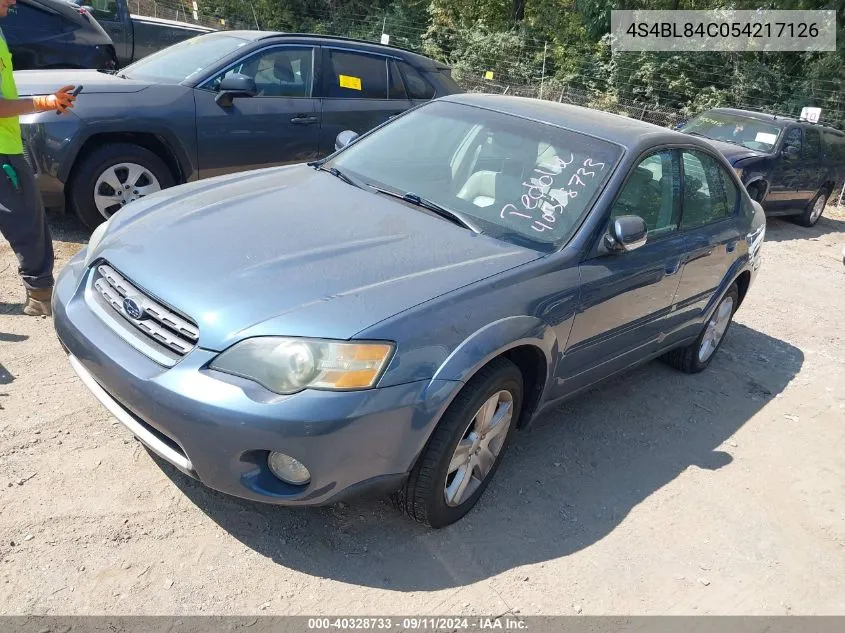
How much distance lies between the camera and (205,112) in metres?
5.95

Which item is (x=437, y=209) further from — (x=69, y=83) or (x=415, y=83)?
(x=415, y=83)

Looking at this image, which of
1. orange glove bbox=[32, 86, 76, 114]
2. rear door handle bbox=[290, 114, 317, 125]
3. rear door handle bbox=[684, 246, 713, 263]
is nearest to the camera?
orange glove bbox=[32, 86, 76, 114]

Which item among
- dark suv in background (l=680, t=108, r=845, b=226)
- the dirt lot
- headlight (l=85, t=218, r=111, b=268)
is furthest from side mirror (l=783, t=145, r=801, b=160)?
headlight (l=85, t=218, r=111, b=268)

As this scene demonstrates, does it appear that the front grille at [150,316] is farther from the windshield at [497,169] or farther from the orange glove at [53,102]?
the orange glove at [53,102]

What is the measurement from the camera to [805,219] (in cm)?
1153

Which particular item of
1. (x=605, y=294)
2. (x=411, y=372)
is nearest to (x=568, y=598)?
(x=411, y=372)

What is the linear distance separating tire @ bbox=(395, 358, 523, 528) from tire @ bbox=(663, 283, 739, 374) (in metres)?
2.23

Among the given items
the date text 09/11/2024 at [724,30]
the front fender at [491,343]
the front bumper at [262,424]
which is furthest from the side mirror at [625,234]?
the date text 09/11/2024 at [724,30]

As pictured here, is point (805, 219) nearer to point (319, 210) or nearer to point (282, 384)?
point (319, 210)

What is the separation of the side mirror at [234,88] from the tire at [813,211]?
30.0ft

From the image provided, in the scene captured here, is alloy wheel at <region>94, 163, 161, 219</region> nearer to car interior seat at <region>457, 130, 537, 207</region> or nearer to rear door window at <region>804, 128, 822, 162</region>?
car interior seat at <region>457, 130, 537, 207</region>

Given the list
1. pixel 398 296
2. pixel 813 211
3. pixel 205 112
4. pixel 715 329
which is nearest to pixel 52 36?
pixel 205 112

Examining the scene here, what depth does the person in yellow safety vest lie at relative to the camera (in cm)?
403

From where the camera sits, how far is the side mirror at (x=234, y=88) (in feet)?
19.2
